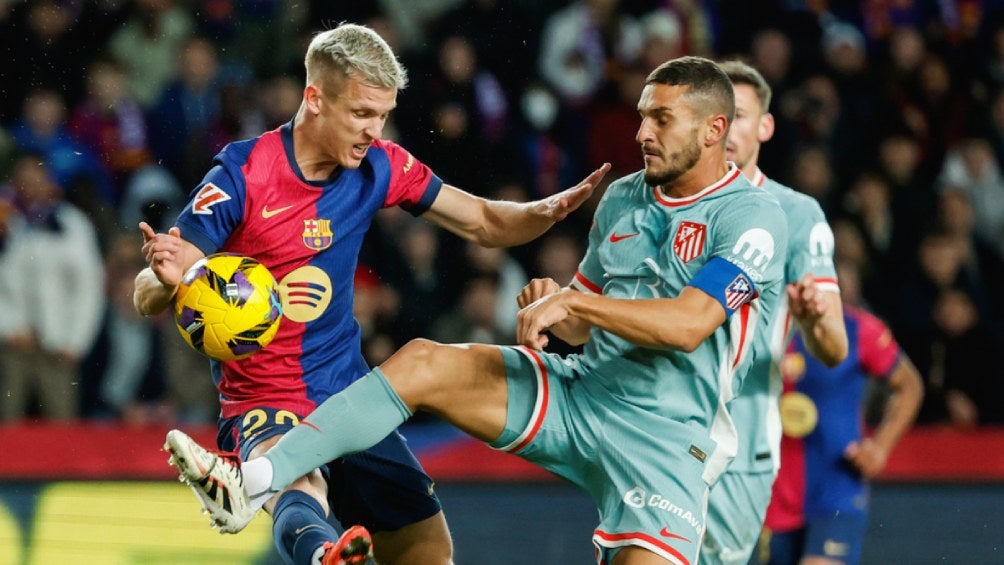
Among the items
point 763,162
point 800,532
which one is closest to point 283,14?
point 763,162

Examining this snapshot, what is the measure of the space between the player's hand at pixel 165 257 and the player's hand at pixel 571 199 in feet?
4.61

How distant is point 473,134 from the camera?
360 inches

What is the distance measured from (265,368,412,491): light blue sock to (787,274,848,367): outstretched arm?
54.7 inches

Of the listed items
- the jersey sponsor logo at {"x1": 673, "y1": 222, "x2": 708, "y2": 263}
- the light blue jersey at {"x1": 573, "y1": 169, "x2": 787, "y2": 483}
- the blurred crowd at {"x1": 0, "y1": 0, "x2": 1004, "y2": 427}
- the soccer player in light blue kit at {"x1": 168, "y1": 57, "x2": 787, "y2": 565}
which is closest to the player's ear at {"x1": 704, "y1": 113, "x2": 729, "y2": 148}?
the soccer player in light blue kit at {"x1": 168, "y1": 57, "x2": 787, "y2": 565}

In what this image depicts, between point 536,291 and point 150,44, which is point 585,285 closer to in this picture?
point 536,291

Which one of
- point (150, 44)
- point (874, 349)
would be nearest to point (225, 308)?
point (874, 349)

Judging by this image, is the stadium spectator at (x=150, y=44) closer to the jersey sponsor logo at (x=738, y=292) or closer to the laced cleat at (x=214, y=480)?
the laced cleat at (x=214, y=480)

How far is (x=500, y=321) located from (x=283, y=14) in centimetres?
283

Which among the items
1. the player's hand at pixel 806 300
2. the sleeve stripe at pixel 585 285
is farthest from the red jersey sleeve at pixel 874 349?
the sleeve stripe at pixel 585 285

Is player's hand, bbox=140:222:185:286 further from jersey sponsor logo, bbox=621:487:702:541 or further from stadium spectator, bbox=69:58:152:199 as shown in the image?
stadium spectator, bbox=69:58:152:199

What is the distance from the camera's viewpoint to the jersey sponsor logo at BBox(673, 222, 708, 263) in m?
4.85

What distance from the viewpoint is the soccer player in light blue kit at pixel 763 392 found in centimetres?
542

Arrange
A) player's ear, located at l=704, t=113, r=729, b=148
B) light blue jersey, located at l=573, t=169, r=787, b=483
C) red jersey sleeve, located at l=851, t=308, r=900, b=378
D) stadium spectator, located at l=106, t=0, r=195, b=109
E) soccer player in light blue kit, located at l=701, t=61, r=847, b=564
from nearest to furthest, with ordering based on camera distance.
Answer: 1. light blue jersey, located at l=573, t=169, r=787, b=483
2. player's ear, located at l=704, t=113, r=729, b=148
3. soccer player in light blue kit, located at l=701, t=61, r=847, b=564
4. red jersey sleeve, located at l=851, t=308, r=900, b=378
5. stadium spectator, located at l=106, t=0, r=195, b=109

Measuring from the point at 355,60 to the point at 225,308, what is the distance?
0.96 metres
